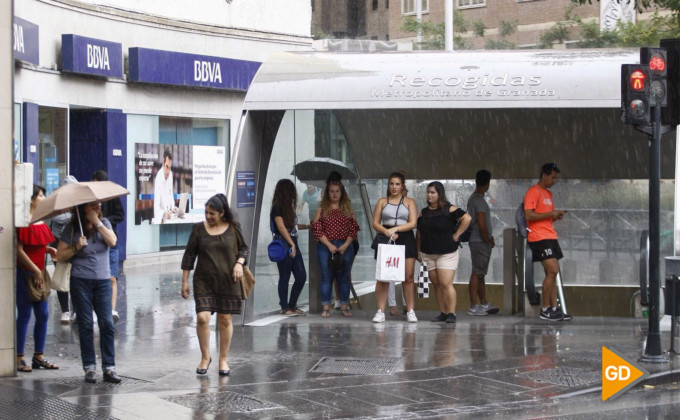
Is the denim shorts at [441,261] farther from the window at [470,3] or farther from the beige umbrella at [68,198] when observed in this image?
the window at [470,3]

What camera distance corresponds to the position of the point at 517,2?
48250mm

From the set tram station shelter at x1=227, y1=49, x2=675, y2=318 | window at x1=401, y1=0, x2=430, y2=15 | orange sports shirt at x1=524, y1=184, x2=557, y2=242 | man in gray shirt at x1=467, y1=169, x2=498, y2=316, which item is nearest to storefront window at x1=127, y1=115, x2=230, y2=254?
tram station shelter at x1=227, y1=49, x2=675, y2=318

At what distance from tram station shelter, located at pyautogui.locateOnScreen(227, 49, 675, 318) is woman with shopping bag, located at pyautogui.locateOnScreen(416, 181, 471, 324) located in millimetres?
1340

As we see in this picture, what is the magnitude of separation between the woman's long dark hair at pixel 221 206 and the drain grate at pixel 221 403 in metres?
1.63

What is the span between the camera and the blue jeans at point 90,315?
8945mm

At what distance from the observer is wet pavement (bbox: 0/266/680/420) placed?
8.05 m

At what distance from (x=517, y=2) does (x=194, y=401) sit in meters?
42.6

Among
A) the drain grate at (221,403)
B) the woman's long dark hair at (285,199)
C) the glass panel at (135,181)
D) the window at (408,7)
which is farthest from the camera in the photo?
the window at (408,7)

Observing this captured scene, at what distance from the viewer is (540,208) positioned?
1259 cm

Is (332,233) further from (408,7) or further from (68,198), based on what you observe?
(408,7)

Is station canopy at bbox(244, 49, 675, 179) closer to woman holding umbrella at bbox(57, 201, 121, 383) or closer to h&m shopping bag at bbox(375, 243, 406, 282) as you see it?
h&m shopping bag at bbox(375, 243, 406, 282)

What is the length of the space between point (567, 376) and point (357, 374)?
1.87m

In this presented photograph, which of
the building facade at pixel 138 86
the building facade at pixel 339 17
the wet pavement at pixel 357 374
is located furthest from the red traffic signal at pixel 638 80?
the building facade at pixel 339 17

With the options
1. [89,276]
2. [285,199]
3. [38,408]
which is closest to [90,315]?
[89,276]
